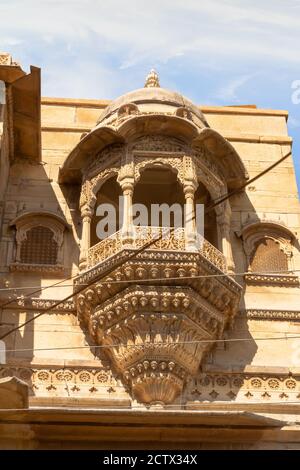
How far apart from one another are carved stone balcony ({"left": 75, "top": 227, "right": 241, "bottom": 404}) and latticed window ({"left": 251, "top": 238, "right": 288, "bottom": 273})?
124 cm

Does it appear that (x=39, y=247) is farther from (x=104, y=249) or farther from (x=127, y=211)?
(x=127, y=211)

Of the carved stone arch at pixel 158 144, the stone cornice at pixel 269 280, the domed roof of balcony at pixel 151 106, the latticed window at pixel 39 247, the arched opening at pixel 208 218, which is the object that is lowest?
A: the stone cornice at pixel 269 280

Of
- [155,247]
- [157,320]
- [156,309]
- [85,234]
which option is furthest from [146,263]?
[85,234]

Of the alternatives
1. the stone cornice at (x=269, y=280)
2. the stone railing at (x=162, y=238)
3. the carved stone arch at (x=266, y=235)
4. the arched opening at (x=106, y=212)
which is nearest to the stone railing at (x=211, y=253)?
the stone railing at (x=162, y=238)

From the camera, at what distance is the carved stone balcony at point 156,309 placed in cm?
1316

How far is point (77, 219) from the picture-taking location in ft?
51.0

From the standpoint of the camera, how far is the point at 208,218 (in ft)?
51.3

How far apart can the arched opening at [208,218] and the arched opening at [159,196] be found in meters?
0.30

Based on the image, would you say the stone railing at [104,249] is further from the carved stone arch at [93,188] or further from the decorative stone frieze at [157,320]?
the carved stone arch at [93,188]

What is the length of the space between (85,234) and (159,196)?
1.90 meters

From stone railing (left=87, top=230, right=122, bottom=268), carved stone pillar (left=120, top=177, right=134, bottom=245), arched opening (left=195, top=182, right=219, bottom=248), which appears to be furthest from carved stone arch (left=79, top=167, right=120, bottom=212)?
arched opening (left=195, top=182, right=219, bottom=248)

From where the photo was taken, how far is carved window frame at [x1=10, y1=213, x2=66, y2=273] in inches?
579
